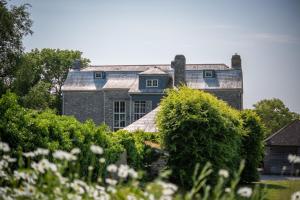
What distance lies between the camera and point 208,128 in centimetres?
1995

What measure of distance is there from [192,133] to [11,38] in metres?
20.0

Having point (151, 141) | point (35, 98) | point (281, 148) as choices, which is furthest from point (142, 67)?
point (151, 141)

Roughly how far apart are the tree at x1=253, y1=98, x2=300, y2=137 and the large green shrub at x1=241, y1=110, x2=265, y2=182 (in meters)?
40.3

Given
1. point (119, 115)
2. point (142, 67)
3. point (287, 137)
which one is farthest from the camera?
point (142, 67)

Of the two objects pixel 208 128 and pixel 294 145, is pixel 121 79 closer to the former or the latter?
pixel 294 145

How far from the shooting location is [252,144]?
101 feet

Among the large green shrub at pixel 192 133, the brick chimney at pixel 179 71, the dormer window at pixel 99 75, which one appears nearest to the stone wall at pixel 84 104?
the dormer window at pixel 99 75

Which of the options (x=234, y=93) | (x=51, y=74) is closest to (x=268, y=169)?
(x=234, y=93)

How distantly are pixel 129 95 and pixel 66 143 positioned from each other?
111ft

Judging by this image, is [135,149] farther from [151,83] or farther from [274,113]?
[274,113]

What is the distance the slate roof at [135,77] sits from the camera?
154 ft

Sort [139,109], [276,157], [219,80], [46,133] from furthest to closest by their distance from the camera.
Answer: [219,80], [139,109], [276,157], [46,133]

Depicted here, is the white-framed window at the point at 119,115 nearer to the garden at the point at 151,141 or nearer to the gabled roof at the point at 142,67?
the gabled roof at the point at 142,67

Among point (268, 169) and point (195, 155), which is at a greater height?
point (195, 155)
